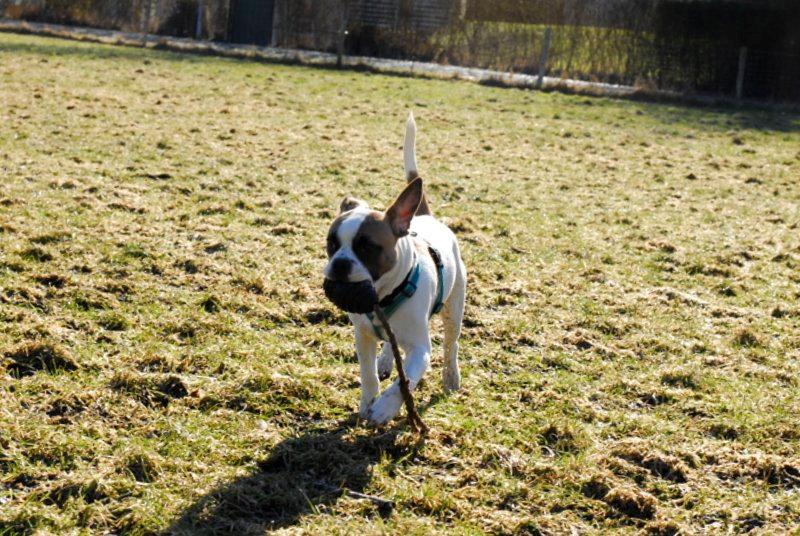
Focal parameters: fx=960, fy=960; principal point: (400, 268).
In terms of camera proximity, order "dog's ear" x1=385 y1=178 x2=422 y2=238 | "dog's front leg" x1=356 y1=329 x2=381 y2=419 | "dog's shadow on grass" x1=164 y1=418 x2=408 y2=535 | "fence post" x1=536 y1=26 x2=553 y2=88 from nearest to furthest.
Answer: "dog's shadow on grass" x1=164 y1=418 x2=408 y2=535
"dog's ear" x1=385 y1=178 x2=422 y2=238
"dog's front leg" x1=356 y1=329 x2=381 y2=419
"fence post" x1=536 y1=26 x2=553 y2=88

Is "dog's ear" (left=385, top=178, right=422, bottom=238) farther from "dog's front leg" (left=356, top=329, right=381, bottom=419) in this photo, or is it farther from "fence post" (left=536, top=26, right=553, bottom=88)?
"fence post" (left=536, top=26, right=553, bottom=88)

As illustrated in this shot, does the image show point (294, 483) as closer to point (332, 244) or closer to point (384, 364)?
point (332, 244)

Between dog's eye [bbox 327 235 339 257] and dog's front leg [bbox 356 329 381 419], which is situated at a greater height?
dog's eye [bbox 327 235 339 257]

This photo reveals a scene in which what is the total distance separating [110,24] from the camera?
28.5m

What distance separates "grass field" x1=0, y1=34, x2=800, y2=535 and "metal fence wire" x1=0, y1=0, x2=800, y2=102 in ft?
37.1

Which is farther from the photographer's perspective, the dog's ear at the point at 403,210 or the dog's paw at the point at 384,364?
the dog's paw at the point at 384,364

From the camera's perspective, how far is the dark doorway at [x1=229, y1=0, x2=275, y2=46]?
30125mm

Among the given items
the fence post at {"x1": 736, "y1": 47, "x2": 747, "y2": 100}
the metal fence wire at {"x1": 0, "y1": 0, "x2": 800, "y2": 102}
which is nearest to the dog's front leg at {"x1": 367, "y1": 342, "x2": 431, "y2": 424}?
the metal fence wire at {"x1": 0, "y1": 0, "x2": 800, "y2": 102}

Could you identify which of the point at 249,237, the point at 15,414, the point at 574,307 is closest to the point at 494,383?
the point at 574,307

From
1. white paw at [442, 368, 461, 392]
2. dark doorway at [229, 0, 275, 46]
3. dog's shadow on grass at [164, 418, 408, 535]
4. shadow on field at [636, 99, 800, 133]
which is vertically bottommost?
dog's shadow on grass at [164, 418, 408, 535]

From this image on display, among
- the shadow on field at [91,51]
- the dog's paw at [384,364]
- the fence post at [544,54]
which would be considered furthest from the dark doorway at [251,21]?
the dog's paw at [384,364]

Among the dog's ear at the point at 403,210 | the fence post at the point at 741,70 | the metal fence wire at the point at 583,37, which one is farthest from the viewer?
the metal fence wire at the point at 583,37

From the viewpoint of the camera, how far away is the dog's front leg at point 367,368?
4.37 m

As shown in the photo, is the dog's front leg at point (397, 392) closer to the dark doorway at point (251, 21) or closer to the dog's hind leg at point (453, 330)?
the dog's hind leg at point (453, 330)
